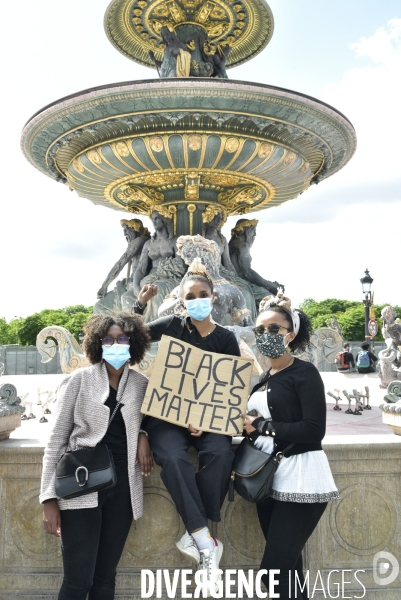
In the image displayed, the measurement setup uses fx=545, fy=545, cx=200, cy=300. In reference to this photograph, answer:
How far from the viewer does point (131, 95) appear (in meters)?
8.36

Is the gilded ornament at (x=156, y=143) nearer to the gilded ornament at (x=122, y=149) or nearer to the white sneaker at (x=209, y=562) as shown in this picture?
the gilded ornament at (x=122, y=149)

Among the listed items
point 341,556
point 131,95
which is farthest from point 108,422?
point 131,95

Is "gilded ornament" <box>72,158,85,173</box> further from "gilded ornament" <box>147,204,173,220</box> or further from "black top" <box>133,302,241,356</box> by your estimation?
"black top" <box>133,302,241,356</box>

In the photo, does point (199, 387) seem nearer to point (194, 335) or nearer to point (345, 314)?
point (194, 335)

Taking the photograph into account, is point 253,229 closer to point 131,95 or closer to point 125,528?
point 131,95

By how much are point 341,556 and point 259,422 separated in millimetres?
1055

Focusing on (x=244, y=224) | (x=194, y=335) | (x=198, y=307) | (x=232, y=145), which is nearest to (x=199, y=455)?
(x=194, y=335)

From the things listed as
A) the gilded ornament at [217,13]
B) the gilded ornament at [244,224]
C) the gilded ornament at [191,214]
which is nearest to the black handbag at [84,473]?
the gilded ornament at [191,214]

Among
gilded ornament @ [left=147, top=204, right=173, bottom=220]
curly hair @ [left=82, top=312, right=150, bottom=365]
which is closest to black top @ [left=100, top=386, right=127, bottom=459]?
curly hair @ [left=82, top=312, right=150, bottom=365]

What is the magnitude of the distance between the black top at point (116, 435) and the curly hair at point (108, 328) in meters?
0.27

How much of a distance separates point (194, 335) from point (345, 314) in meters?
51.7

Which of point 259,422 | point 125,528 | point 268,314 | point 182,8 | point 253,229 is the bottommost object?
point 125,528

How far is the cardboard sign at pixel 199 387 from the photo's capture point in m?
2.56

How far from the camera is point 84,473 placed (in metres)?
2.28
